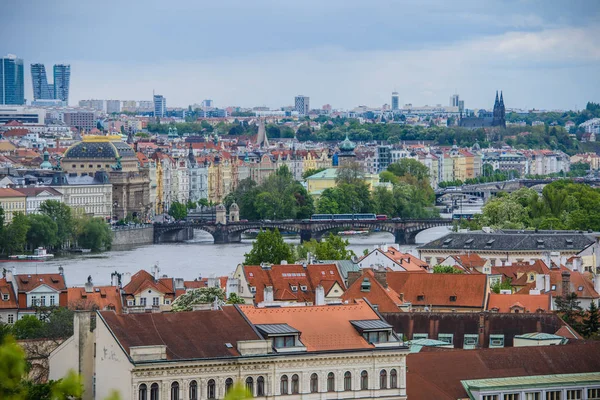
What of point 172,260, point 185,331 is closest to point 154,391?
point 185,331

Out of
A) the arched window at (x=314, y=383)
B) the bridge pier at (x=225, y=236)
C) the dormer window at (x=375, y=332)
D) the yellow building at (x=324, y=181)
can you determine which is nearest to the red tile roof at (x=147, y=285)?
the dormer window at (x=375, y=332)

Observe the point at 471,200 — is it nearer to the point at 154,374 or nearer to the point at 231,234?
the point at 231,234

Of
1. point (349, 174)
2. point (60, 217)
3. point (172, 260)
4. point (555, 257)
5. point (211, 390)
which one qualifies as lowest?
point (172, 260)

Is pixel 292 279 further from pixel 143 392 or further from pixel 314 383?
pixel 143 392

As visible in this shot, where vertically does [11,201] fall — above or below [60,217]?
above

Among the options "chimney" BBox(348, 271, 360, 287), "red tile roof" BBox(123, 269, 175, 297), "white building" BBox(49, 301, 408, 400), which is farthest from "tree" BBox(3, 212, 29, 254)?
"white building" BBox(49, 301, 408, 400)

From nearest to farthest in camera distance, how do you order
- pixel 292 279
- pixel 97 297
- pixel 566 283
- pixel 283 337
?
pixel 283 337, pixel 97 297, pixel 292 279, pixel 566 283

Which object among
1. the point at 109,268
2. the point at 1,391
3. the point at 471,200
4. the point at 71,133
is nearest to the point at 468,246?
the point at 109,268

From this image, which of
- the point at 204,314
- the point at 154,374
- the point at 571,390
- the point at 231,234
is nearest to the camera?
the point at 154,374

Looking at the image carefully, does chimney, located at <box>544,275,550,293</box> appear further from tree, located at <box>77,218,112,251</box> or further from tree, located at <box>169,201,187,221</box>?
tree, located at <box>169,201,187,221</box>
